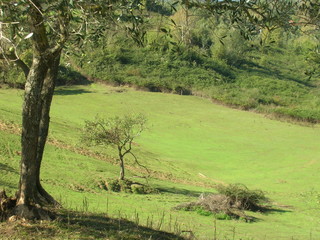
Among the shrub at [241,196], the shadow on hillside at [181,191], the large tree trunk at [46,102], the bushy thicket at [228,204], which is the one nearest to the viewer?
the large tree trunk at [46,102]

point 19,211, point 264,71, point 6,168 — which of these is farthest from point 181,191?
point 264,71

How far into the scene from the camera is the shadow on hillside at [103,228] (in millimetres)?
7755

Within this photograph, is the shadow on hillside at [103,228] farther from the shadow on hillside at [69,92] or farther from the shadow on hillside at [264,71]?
the shadow on hillside at [264,71]

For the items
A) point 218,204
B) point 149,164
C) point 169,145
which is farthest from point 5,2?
point 169,145

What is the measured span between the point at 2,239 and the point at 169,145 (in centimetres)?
3915

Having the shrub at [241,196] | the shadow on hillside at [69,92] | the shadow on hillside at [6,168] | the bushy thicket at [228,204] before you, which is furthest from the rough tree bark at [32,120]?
the shadow on hillside at [69,92]

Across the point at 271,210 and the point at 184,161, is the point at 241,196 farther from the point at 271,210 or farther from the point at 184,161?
the point at 184,161

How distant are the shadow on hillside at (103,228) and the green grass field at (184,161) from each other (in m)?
0.81

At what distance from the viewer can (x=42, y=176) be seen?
67.3 feet

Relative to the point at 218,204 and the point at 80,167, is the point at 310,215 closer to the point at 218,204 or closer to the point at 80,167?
the point at 218,204

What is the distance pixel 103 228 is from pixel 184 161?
3157 cm

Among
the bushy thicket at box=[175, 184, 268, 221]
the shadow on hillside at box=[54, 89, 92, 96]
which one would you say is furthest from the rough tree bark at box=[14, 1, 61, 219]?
the shadow on hillside at box=[54, 89, 92, 96]

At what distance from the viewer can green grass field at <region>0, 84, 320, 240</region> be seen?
58.7 feet

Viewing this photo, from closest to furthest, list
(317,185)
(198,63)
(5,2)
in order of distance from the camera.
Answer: (5,2) < (317,185) < (198,63)
